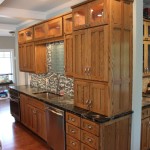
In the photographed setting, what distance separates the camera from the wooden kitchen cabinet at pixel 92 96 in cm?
249

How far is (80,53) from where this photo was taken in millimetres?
2818

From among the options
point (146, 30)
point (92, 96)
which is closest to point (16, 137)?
point (92, 96)

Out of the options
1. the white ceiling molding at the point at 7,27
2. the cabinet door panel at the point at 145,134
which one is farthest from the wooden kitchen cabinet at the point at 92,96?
the white ceiling molding at the point at 7,27

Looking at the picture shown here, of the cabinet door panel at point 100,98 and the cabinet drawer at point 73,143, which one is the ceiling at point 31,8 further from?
the cabinet drawer at point 73,143

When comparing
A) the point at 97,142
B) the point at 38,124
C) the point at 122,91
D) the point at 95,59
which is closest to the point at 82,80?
the point at 95,59

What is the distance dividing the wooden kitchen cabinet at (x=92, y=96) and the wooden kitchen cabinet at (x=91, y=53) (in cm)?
11

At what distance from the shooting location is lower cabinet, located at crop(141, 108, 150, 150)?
3020 mm

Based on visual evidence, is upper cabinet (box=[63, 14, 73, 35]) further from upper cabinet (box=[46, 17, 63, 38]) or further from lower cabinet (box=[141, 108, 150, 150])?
lower cabinet (box=[141, 108, 150, 150])

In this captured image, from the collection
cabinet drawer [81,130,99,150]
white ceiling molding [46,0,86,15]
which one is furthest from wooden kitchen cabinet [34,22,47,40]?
cabinet drawer [81,130,99,150]

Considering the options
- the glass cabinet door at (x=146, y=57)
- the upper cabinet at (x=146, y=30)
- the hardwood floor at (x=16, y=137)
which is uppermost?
the upper cabinet at (x=146, y=30)

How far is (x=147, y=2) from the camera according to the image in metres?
3.53

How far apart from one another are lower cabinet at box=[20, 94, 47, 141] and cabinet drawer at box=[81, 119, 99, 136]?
1219 mm

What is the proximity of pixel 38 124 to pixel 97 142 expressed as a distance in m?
1.81

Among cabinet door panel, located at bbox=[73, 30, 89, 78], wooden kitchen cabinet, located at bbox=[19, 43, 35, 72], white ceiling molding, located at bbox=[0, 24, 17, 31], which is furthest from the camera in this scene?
white ceiling molding, located at bbox=[0, 24, 17, 31]
